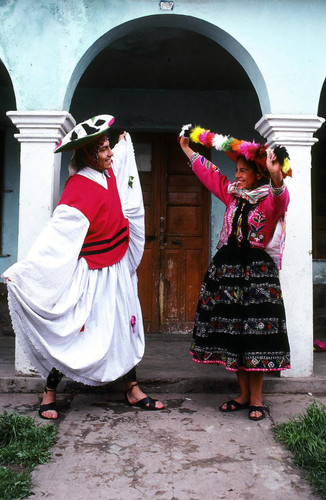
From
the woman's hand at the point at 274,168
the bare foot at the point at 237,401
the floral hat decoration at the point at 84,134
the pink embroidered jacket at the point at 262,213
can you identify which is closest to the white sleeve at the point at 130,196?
the floral hat decoration at the point at 84,134

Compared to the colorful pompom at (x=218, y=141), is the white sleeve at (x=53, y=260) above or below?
below

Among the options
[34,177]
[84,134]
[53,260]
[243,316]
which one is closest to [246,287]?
[243,316]

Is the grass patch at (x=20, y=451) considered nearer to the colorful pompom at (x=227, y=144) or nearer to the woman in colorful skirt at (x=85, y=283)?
the woman in colorful skirt at (x=85, y=283)

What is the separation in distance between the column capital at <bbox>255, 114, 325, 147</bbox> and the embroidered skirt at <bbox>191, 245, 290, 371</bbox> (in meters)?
1.13

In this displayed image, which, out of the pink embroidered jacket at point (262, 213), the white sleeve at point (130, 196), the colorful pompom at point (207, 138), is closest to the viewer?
the pink embroidered jacket at point (262, 213)

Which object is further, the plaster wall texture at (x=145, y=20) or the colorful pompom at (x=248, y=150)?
the plaster wall texture at (x=145, y=20)

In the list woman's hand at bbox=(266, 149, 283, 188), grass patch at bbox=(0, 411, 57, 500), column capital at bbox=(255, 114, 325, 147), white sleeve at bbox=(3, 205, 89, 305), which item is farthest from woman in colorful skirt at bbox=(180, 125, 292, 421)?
grass patch at bbox=(0, 411, 57, 500)

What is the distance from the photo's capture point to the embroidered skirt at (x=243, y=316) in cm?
320

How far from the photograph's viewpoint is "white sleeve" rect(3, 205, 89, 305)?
119 inches

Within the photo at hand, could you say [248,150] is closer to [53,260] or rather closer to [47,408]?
[53,260]

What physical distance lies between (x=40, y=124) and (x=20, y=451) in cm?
239

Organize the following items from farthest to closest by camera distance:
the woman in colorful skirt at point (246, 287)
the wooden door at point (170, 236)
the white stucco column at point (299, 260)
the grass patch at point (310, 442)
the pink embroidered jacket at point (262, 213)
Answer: the wooden door at point (170, 236) < the white stucco column at point (299, 260) < the woman in colorful skirt at point (246, 287) < the pink embroidered jacket at point (262, 213) < the grass patch at point (310, 442)

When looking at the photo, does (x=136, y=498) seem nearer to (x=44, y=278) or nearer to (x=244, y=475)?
(x=244, y=475)

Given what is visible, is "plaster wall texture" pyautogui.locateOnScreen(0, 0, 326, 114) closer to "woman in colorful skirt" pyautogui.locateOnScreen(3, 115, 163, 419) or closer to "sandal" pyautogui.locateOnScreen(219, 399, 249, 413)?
"woman in colorful skirt" pyautogui.locateOnScreen(3, 115, 163, 419)
